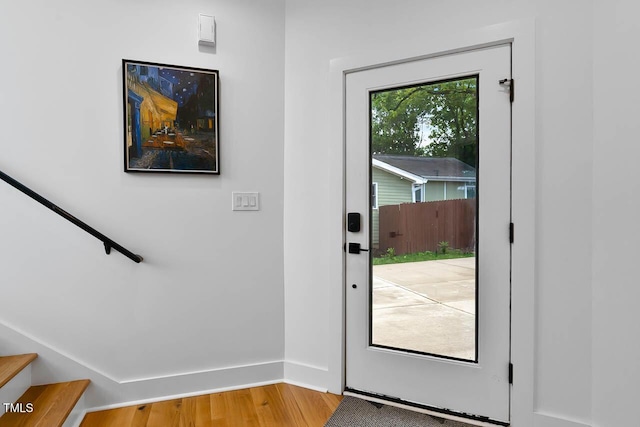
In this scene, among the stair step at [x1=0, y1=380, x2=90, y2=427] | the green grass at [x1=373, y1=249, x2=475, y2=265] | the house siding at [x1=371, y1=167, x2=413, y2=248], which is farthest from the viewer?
the house siding at [x1=371, y1=167, x2=413, y2=248]

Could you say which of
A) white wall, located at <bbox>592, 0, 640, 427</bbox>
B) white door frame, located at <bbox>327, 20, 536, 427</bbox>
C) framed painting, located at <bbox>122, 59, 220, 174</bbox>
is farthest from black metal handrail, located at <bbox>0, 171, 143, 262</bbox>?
white wall, located at <bbox>592, 0, 640, 427</bbox>

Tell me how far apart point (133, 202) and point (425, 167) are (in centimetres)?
174

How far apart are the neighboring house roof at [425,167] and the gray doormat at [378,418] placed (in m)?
1.31

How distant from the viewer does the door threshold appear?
1851mm

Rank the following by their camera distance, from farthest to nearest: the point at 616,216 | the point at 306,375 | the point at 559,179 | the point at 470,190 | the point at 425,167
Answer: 1. the point at 306,375
2. the point at 425,167
3. the point at 470,190
4. the point at 559,179
5. the point at 616,216

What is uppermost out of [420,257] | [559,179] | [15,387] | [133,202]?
[559,179]

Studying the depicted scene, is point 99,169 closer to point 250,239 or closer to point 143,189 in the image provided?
point 143,189

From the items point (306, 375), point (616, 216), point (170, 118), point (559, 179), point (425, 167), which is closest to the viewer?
point (616, 216)

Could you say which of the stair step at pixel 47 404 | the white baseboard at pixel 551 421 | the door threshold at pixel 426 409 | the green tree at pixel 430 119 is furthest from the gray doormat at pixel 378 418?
the green tree at pixel 430 119

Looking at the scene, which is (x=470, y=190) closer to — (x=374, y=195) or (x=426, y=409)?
(x=374, y=195)

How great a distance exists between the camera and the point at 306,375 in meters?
2.28

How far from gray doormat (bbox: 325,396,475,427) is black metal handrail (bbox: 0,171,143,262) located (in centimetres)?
146

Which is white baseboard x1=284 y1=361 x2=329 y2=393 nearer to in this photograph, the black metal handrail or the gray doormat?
the gray doormat

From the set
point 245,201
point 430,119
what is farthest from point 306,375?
point 430,119
